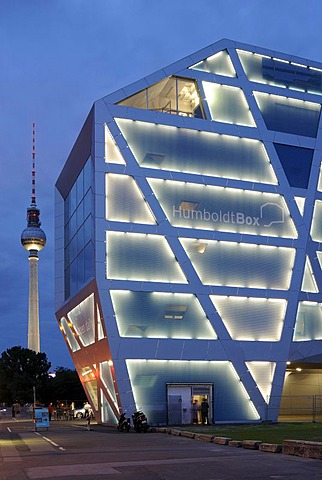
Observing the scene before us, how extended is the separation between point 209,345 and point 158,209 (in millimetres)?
9328

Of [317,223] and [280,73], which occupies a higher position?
[280,73]

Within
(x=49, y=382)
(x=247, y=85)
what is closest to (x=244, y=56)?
(x=247, y=85)

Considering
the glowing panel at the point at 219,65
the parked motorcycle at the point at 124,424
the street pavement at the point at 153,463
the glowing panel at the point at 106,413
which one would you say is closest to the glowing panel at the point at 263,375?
the glowing panel at the point at 106,413

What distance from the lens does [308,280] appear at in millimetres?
47125

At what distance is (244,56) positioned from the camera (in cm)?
4841

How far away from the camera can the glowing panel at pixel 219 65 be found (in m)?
46.8

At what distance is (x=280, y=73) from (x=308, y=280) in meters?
15.8

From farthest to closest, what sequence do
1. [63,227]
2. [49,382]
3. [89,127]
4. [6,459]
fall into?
[49,382] < [63,227] < [89,127] < [6,459]

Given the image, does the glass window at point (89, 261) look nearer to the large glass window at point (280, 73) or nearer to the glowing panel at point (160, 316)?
the glowing panel at point (160, 316)

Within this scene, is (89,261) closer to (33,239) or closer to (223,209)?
(223,209)

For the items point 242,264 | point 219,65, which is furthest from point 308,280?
point 219,65

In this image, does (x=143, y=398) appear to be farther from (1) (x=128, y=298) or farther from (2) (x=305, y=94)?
(2) (x=305, y=94)

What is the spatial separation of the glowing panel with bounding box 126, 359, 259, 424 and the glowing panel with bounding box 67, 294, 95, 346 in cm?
591

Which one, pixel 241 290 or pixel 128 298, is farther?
pixel 241 290
